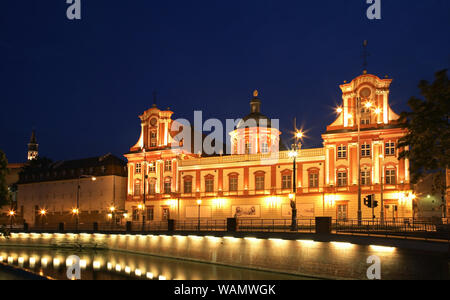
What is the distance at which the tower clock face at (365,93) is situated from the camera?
181 ft

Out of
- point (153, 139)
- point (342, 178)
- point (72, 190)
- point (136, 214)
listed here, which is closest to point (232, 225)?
point (342, 178)

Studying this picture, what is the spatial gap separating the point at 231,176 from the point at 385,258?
34.8 metres

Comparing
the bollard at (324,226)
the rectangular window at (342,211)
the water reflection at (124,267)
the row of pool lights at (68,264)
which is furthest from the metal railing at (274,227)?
the row of pool lights at (68,264)

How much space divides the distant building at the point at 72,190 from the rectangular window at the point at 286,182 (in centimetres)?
2720

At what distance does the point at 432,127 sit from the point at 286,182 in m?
34.1

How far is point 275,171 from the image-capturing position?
196 feet

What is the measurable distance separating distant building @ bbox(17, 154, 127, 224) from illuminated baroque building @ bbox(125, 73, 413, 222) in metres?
6.30

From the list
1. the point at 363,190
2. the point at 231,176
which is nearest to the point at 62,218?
the point at 231,176

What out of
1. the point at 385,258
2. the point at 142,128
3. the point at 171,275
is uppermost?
the point at 142,128

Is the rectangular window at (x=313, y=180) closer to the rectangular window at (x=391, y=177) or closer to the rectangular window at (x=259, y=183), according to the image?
the rectangular window at (x=259, y=183)

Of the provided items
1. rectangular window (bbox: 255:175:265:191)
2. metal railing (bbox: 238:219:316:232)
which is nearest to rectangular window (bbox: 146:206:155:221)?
metal railing (bbox: 238:219:316:232)

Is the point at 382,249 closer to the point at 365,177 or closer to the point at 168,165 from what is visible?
the point at 365,177

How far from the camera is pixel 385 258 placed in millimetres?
30047
